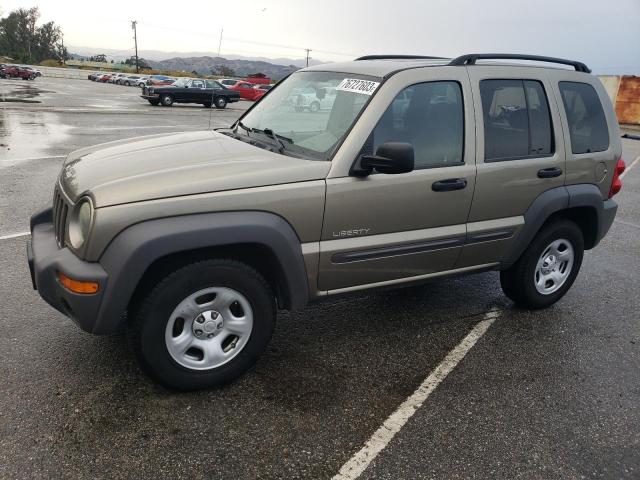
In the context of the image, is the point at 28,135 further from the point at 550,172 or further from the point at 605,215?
the point at 605,215

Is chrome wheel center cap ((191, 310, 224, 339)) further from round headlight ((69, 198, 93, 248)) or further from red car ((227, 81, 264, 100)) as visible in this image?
red car ((227, 81, 264, 100))

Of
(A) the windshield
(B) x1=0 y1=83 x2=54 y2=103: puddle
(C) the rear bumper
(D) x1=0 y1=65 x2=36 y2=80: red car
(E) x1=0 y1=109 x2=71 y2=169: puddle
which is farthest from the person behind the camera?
(D) x1=0 y1=65 x2=36 y2=80: red car

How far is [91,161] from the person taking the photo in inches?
132

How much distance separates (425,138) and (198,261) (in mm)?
1652

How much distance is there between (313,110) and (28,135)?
38.3 ft

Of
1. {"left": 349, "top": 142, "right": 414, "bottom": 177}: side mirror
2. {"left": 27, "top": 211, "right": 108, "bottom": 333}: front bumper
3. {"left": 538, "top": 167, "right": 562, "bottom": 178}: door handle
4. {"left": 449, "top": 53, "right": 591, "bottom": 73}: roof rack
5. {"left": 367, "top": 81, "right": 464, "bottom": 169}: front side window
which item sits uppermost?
{"left": 449, "top": 53, "right": 591, "bottom": 73}: roof rack

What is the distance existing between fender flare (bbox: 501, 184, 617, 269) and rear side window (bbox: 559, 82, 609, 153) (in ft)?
1.05

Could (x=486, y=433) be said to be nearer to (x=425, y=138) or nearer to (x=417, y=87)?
(x=425, y=138)

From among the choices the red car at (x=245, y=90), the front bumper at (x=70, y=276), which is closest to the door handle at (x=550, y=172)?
the front bumper at (x=70, y=276)

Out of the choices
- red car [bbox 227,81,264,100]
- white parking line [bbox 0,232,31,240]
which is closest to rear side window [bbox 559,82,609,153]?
white parking line [bbox 0,232,31,240]

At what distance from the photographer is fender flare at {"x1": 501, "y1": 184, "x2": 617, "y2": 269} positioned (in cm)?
396

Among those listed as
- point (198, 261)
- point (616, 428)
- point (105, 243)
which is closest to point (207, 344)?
point (198, 261)

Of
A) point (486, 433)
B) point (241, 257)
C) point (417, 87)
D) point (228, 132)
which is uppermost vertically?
point (417, 87)

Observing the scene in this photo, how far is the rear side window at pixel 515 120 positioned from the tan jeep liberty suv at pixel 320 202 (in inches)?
0.6
